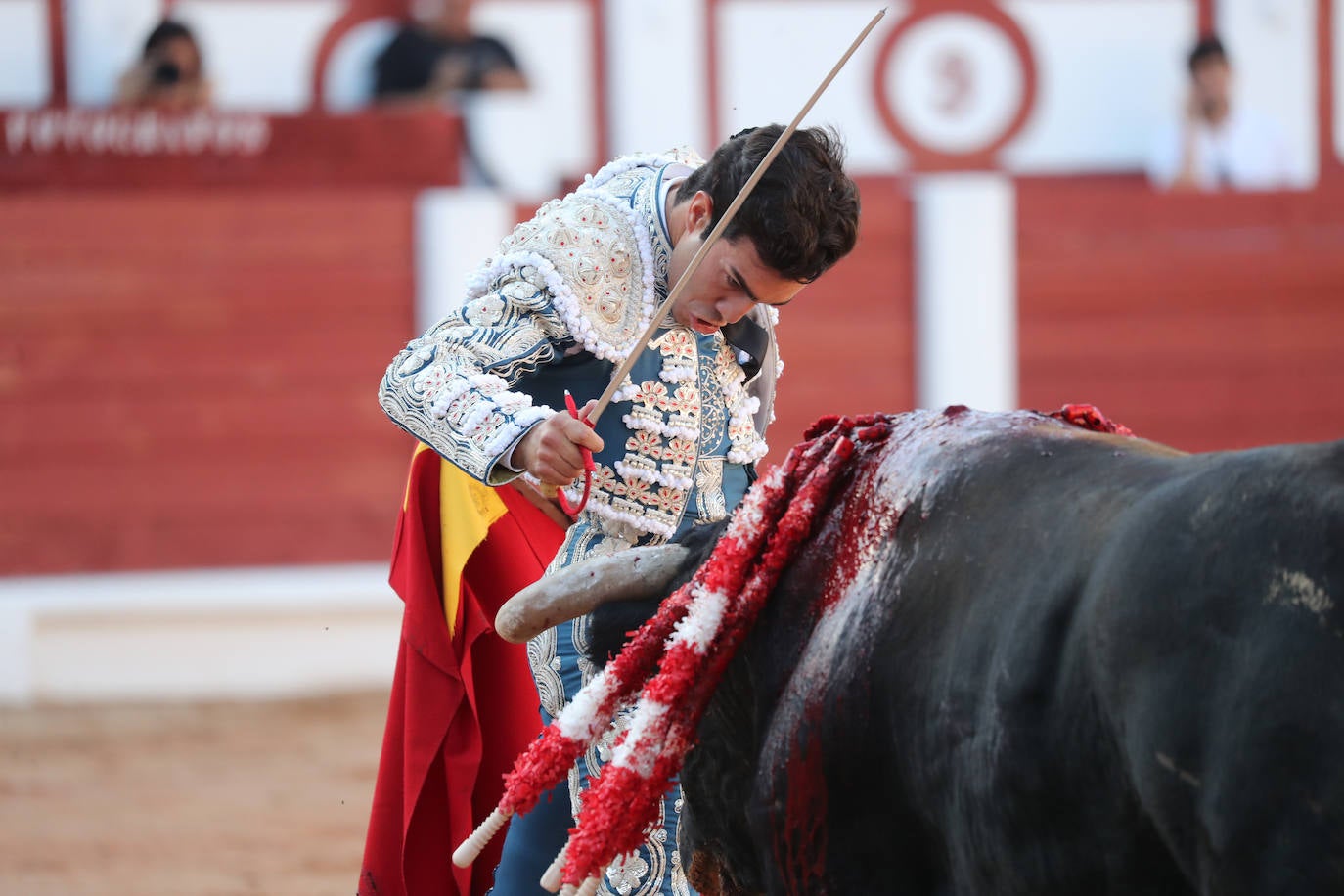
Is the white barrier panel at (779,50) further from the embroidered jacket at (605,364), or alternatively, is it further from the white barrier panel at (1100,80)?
the embroidered jacket at (605,364)

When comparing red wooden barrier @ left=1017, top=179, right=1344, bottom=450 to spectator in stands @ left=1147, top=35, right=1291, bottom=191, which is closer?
red wooden barrier @ left=1017, top=179, right=1344, bottom=450

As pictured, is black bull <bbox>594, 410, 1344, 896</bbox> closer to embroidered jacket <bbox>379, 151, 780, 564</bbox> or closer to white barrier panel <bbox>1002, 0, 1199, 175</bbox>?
embroidered jacket <bbox>379, 151, 780, 564</bbox>

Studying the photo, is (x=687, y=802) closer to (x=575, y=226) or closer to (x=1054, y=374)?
(x=575, y=226)

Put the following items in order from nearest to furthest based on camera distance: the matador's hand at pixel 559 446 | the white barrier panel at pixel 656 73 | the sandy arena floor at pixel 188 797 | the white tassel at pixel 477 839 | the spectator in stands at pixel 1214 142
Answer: the white tassel at pixel 477 839 → the matador's hand at pixel 559 446 → the sandy arena floor at pixel 188 797 → the spectator in stands at pixel 1214 142 → the white barrier panel at pixel 656 73

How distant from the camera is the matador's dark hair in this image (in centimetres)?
181

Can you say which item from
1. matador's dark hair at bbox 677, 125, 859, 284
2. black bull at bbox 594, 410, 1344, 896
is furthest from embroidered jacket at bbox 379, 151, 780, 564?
black bull at bbox 594, 410, 1344, 896

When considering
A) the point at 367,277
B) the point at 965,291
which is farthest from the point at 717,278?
the point at 965,291

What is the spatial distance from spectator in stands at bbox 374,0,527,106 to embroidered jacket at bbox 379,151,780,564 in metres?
5.26

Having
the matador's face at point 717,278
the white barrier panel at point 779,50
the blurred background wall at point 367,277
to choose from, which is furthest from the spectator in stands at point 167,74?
the matador's face at point 717,278

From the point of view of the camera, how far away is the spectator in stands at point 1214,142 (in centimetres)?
777

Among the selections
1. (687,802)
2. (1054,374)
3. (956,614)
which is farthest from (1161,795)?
(1054,374)

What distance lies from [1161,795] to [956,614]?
0.25m

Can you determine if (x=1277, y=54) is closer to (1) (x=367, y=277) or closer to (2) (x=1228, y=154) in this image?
(2) (x=1228, y=154)

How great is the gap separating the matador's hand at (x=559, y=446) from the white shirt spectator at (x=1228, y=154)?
642 cm
